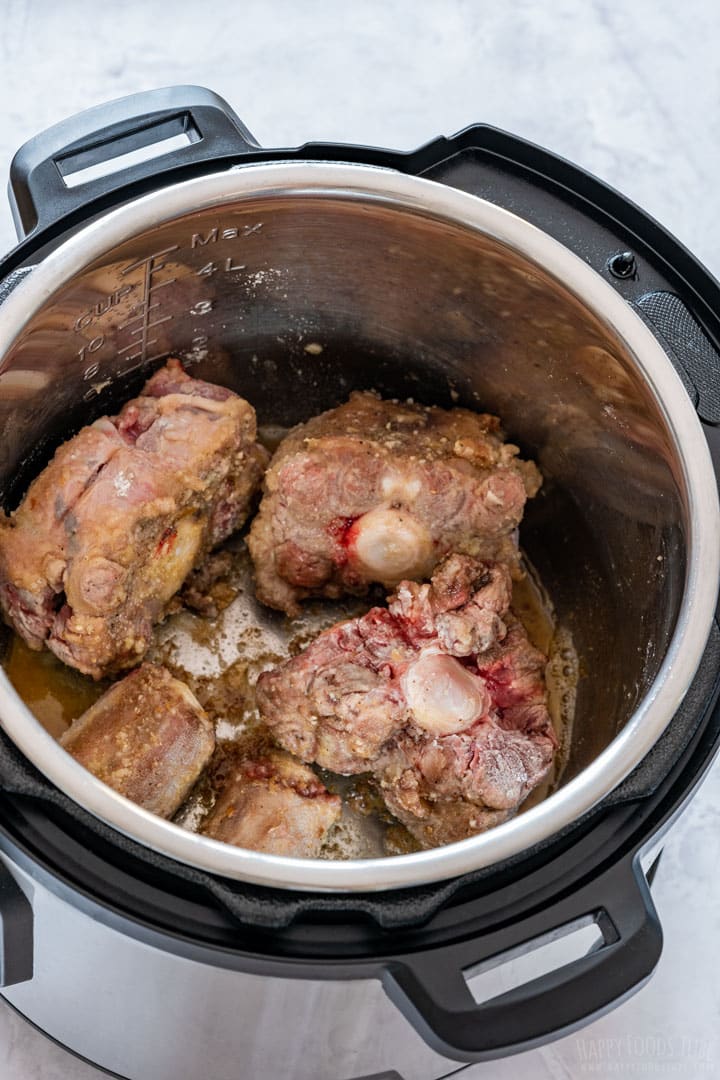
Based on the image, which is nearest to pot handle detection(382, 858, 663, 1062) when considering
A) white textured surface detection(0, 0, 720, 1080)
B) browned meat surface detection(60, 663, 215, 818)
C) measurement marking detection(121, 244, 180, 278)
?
browned meat surface detection(60, 663, 215, 818)

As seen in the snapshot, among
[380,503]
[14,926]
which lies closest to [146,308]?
[380,503]

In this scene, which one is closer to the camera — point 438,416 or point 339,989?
point 339,989

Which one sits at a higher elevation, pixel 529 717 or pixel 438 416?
pixel 438 416

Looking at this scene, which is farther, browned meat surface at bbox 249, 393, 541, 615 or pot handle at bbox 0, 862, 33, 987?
browned meat surface at bbox 249, 393, 541, 615

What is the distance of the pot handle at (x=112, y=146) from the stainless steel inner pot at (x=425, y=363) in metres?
0.07

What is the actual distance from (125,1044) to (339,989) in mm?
454

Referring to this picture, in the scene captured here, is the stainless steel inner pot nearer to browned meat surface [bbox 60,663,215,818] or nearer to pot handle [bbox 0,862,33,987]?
pot handle [bbox 0,862,33,987]

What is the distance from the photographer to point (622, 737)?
3.99ft

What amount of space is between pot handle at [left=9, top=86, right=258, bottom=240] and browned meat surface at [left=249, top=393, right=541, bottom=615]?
1.28 feet

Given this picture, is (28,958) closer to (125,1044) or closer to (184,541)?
(125,1044)

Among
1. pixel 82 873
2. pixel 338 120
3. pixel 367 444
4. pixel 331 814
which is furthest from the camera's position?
pixel 338 120

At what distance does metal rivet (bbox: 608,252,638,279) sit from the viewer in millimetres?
1442

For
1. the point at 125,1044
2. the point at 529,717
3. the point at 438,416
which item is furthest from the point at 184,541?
the point at 125,1044

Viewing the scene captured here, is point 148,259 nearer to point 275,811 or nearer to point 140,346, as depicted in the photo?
point 140,346
